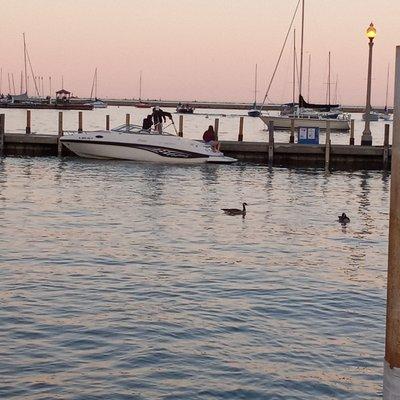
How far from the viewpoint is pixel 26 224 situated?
2195cm

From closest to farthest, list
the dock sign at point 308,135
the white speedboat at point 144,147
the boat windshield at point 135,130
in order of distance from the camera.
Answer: the white speedboat at point 144,147
the boat windshield at point 135,130
the dock sign at point 308,135

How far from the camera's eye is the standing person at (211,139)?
41469mm

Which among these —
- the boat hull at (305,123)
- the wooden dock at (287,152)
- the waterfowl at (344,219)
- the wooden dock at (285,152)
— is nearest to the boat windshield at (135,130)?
the wooden dock at (285,152)

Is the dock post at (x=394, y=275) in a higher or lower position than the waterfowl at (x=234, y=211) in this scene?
higher

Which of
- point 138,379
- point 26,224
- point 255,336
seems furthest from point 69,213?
point 138,379

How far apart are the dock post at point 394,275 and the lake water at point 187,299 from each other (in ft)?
13.2

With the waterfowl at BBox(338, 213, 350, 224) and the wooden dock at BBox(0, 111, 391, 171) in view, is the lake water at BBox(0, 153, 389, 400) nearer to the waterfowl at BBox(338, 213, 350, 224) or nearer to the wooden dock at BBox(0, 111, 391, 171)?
the waterfowl at BBox(338, 213, 350, 224)

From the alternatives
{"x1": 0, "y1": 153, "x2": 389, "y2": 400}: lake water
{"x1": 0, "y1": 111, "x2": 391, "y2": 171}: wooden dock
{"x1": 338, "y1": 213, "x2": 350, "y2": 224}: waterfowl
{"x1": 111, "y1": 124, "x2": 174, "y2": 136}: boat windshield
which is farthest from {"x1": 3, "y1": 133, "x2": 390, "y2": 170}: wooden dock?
{"x1": 338, "y1": 213, "x2": 350, "y2": 224}: waterfowl

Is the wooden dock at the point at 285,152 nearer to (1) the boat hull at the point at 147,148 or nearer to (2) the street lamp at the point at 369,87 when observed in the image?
(2) the street lamp at the point at 369,87

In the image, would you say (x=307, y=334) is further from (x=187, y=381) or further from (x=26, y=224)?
(x=26, y=224)

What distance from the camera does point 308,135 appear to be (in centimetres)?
4434

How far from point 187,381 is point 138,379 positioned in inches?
22.7

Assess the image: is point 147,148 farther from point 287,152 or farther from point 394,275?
point 394,275

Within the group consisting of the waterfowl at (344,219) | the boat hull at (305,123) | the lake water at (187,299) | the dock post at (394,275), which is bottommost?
the lake water at (187,299)
